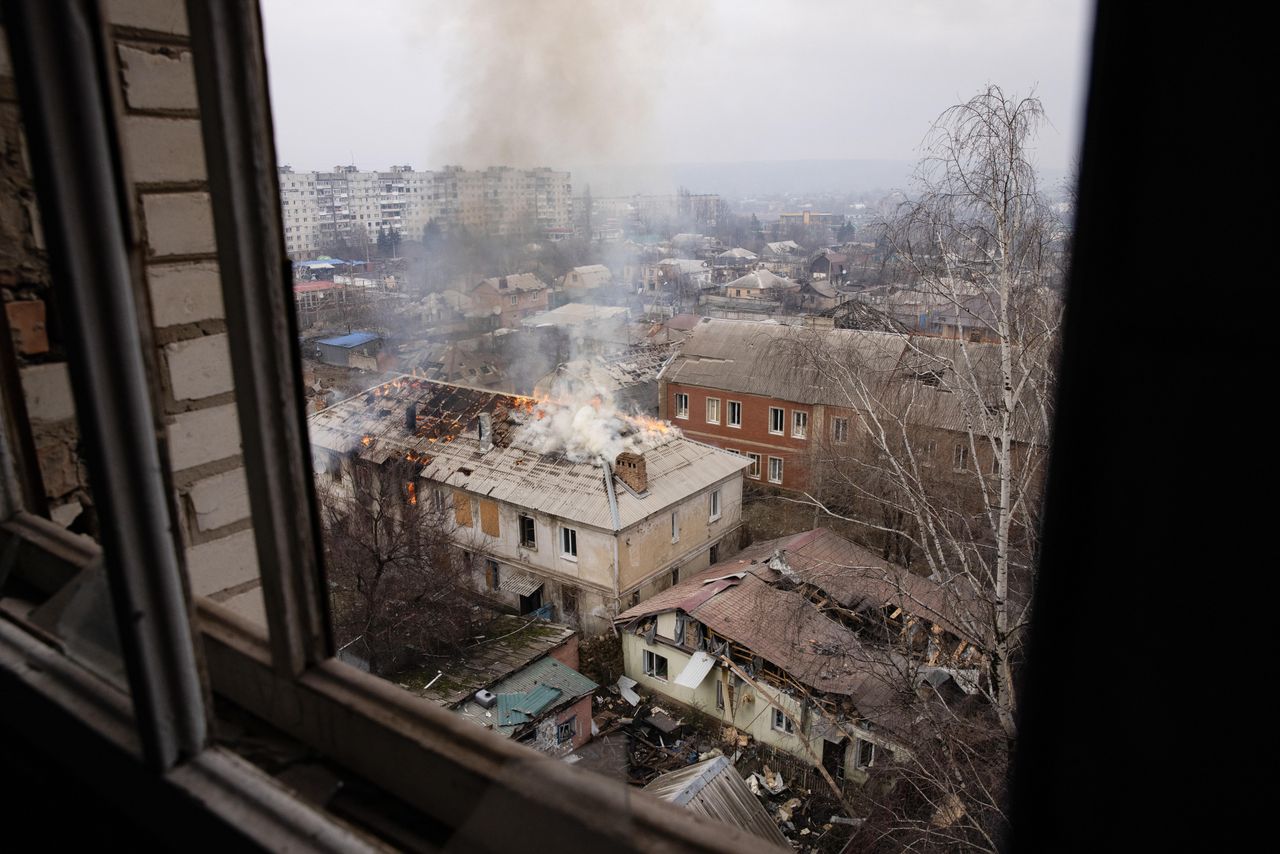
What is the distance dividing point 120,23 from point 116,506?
3.05ft

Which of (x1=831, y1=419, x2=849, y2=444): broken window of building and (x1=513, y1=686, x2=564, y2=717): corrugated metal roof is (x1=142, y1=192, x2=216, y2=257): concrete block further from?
(x1=831, y1=419, x2=849, y2=444): broken window of building

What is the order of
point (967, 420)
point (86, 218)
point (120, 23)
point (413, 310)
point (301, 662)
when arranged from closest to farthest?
point (86, 218)
point (301, 662)
point (120, 23)
point (967, 420)
point (413, 310)

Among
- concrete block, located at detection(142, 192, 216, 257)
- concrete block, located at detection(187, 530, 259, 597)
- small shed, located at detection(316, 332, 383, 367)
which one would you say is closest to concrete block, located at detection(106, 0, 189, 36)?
concrete block, located at detection(142, 192, 216, 257)

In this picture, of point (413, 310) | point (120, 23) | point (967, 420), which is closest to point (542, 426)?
point (413, 310)

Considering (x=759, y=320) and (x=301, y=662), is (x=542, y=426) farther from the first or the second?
(x=301, y=662)

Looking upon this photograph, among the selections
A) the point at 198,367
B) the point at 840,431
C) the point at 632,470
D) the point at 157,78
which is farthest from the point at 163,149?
the point at 840,431

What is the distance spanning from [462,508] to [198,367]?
341 inches

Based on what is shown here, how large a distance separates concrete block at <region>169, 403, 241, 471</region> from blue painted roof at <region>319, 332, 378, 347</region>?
7758 mm

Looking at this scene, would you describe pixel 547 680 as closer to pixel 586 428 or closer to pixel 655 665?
pixel 655 665

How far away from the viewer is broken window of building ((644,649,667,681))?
8.02 metres

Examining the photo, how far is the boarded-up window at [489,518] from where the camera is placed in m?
9.72

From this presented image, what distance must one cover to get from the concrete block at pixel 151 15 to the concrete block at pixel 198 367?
0.50 m

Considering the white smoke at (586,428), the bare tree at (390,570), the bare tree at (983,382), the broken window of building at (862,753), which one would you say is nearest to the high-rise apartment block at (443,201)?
the bare tree at (390,570)

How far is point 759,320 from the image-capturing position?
45.0 ft
